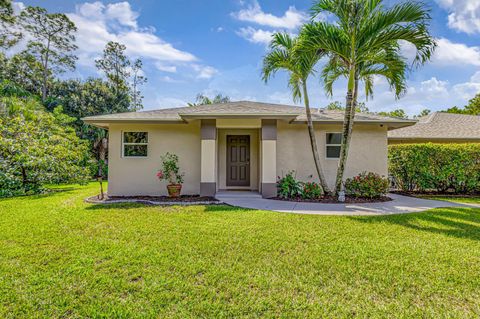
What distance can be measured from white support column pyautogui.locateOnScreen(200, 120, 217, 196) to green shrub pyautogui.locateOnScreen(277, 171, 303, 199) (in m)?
2.55

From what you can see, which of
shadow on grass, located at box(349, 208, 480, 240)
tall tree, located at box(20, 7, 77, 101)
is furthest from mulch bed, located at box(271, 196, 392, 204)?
tall tree, located at box(20, 7, 77, 101)

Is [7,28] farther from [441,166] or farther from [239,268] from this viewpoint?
[441,166]

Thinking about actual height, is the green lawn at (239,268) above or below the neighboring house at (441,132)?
below

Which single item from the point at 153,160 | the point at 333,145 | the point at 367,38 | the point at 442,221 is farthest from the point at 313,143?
the point at 153,160

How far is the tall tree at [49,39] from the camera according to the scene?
24.9 metres

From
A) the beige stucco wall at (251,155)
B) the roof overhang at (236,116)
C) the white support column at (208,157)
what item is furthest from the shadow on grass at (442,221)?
the beige stucco wall at (251,155)

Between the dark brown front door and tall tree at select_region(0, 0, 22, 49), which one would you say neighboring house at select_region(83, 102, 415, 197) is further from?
tall tree at select_region(0, 0, 22, 49)

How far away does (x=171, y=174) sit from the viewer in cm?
1046

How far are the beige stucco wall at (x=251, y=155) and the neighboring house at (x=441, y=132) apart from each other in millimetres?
8261

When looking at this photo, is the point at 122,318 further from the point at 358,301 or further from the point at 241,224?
the point at 241,224

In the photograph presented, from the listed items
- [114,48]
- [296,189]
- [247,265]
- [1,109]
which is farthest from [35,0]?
[247,265]

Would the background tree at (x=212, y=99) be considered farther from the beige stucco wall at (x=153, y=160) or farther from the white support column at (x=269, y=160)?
the white support column at (x=269, y=160)

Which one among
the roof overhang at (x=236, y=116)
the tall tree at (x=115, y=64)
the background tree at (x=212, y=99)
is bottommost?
the roof overhang at (x=236, y=116)

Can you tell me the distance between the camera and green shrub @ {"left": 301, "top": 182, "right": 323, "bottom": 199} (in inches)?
380
